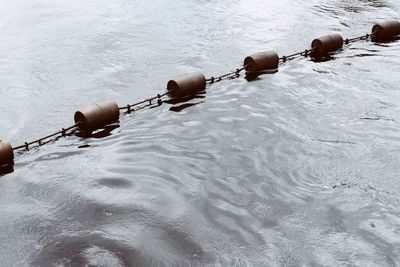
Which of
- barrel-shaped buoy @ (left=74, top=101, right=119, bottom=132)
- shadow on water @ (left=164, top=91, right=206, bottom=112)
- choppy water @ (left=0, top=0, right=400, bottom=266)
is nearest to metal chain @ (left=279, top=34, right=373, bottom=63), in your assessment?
choppy water @ (left=0, top=0, right=400, bottom=266)

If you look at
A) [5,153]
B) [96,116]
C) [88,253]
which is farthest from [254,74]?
[88,253]

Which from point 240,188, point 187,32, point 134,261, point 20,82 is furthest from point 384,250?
point 187,32

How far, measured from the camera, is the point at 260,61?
59.4 ft

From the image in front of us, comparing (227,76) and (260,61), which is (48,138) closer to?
(227,76)

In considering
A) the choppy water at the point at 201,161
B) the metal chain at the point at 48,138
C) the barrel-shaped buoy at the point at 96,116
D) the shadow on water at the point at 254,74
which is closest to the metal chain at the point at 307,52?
the choppy water at the point at 201,161

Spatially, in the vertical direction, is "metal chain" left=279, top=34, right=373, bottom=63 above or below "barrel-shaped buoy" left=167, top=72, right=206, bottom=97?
below

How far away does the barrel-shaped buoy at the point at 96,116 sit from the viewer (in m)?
13.0

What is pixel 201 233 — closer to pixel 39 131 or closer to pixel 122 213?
pixel 122 213

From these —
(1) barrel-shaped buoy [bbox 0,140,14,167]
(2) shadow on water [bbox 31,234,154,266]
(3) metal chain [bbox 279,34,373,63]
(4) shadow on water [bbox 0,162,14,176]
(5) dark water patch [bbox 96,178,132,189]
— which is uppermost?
(1) barrel-shaped buoy [bbox 0,140,14,167]

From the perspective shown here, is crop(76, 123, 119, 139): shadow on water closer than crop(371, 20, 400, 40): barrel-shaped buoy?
Yes

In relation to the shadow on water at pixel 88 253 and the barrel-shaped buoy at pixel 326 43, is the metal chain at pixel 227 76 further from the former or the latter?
the shadow on water at pixel 88 253

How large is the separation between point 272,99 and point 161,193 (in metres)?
7.22

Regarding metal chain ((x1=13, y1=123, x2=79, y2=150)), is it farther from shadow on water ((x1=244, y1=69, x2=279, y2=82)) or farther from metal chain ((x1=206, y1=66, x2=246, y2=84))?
shadow on water ((x1=244, y1=69, x2=279, y2=82))

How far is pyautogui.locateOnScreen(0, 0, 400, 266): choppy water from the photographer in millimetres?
→ 9102
